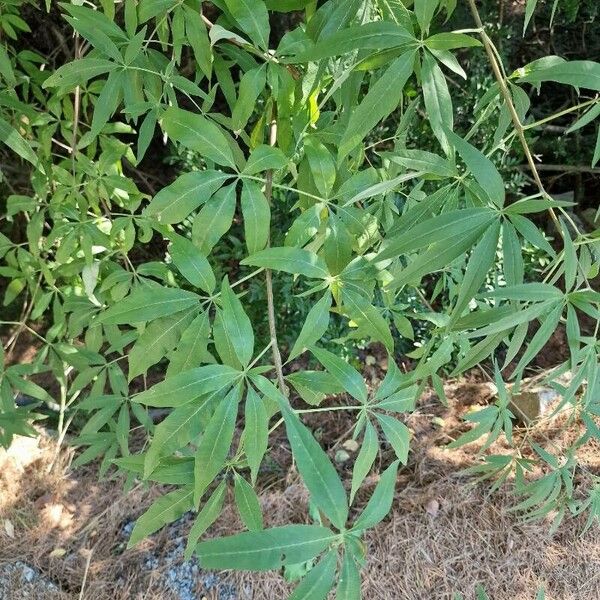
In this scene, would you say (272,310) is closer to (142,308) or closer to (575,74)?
(142,308)

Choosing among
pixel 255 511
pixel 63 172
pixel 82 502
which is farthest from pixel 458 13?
pixel 82 502

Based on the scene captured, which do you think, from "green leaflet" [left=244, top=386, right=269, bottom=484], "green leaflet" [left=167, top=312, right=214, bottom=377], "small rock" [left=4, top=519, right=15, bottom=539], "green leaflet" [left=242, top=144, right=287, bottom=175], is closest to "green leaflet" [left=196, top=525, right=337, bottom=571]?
"green leaflet" [left=244, top=386, right=269, bottom=484]

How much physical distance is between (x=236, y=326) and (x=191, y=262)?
0.29 ft

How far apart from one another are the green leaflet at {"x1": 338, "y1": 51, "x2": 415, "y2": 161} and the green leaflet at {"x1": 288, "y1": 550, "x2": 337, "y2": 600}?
1.18ft

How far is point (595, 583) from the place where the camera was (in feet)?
5.17

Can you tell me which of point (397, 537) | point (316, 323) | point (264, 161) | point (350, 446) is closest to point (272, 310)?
point (316, 323)

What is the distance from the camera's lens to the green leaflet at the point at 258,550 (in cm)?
44

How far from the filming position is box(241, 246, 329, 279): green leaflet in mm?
573

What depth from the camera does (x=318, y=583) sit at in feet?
1.52

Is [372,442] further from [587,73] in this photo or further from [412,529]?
[412,529]

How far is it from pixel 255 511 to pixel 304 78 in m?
0.45

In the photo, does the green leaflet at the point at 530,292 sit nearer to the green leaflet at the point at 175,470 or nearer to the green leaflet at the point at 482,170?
the green leaflet at the point at 482,170

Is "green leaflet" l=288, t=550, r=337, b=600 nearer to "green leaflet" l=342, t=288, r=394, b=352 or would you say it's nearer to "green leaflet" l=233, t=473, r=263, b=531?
"green leaflet" l=233, t=473, r=263, b=531

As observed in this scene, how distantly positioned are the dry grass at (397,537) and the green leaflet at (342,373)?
46.7 inches
